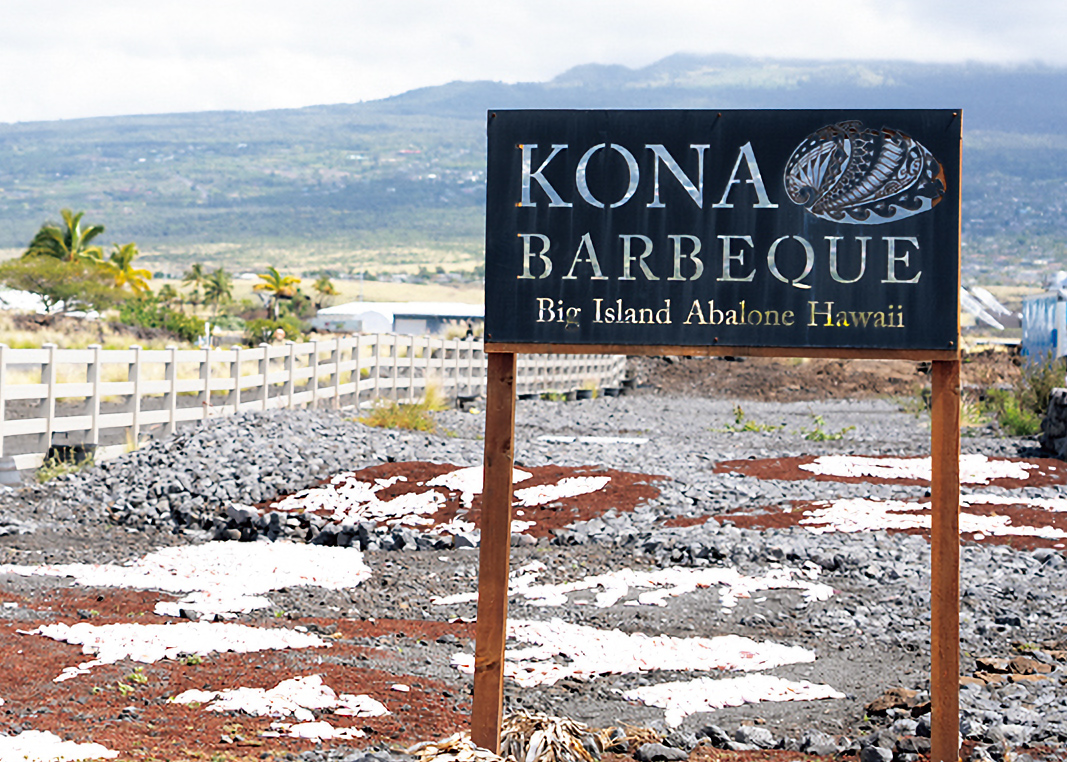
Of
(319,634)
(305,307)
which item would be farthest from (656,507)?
(305,307)

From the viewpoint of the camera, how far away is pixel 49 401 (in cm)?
1482

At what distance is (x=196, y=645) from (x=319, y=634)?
86 centimetres

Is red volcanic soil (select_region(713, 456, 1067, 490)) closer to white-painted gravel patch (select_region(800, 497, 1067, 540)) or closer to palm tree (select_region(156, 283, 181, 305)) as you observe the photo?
white-painted gravel patch (select_region(800, 497, 1067, 540))

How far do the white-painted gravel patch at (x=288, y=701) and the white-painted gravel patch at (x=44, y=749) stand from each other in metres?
0.80

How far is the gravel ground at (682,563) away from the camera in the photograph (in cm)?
578

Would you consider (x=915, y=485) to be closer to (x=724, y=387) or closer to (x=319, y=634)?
(x=319, y=634)

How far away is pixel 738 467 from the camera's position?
52.2 feet

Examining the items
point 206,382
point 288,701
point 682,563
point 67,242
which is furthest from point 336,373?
point 67,242

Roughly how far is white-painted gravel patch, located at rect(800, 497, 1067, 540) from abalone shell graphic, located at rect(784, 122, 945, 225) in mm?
6906

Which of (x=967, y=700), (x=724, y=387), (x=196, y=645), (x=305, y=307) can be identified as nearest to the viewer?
(x=967, y=700)

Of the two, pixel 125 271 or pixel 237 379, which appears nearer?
pixel 237 379

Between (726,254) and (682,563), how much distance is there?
19.7 feet

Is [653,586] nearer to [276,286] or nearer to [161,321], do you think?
[161,321]

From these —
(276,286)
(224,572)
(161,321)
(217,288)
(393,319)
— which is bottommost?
(224,572)
